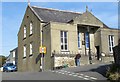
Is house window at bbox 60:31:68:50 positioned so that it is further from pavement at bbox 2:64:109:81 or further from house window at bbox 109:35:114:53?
pavement at bbox 2:64:109:81

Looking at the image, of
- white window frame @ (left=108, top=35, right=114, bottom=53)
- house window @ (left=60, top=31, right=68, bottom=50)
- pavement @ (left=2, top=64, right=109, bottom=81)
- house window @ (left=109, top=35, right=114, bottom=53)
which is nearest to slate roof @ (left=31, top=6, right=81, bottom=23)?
house window @ (left=60, top=31, right=68, bottom=50)

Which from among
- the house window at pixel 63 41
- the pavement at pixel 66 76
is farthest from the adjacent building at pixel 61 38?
the pavement at pixel 66 76

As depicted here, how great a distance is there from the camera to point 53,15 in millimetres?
43656

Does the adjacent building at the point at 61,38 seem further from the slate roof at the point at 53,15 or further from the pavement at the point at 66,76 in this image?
the pavement at the point at 66,76

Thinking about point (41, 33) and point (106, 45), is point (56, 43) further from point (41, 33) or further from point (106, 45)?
point (106, 45)

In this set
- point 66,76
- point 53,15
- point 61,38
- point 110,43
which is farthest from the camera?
point 53,15

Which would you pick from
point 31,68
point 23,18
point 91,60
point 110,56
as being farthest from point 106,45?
point 23,18

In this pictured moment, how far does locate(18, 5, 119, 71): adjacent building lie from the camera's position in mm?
37562

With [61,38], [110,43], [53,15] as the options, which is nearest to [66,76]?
[61,38]

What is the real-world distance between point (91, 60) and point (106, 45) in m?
5.02

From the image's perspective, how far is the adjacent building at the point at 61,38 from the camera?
123 ft

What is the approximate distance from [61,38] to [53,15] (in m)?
6.52

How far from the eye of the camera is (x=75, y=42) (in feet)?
130

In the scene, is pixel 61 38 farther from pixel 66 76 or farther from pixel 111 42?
pixel 66 76
